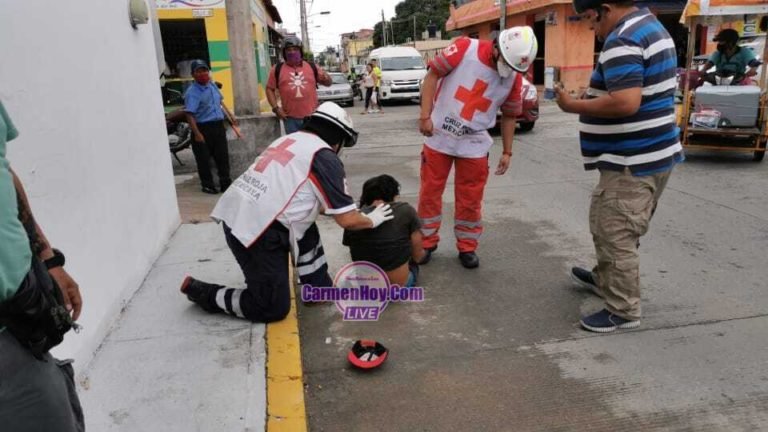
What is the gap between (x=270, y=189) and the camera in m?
3.49

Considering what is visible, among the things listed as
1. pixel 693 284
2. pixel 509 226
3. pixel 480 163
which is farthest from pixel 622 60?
pixel 509 226

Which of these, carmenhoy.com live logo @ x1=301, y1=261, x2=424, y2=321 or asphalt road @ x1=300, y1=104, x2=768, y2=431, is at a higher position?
carmenhoy.com live logo @ x1=301, y1=261, x2=424, y2=321

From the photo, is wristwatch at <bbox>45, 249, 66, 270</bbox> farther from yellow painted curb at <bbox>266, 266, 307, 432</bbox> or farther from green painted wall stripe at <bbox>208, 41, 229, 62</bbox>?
green painted wall stripe at <bbox>208, 41, 229, 62</bbox>

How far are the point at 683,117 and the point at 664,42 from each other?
20.7 ft

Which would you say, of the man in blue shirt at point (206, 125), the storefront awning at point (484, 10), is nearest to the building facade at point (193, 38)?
the man in blue shirt at point (206, 125)

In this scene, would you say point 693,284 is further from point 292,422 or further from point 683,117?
point 683,117

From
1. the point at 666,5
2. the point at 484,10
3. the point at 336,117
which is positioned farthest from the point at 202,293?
the point at 484,10

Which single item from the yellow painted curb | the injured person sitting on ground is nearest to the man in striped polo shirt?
the injured person sitting on ground

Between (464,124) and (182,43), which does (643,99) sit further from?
(182,43)

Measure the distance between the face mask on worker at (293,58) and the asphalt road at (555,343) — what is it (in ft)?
8.63

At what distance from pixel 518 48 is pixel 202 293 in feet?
8.48

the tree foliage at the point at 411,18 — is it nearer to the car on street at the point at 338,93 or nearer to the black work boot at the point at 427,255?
the car on street at the point at 338,93

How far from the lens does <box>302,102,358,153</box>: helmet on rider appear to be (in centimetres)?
363

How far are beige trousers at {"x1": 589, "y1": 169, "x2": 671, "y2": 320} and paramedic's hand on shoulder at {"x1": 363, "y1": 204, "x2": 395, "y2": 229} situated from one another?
4.12ft
